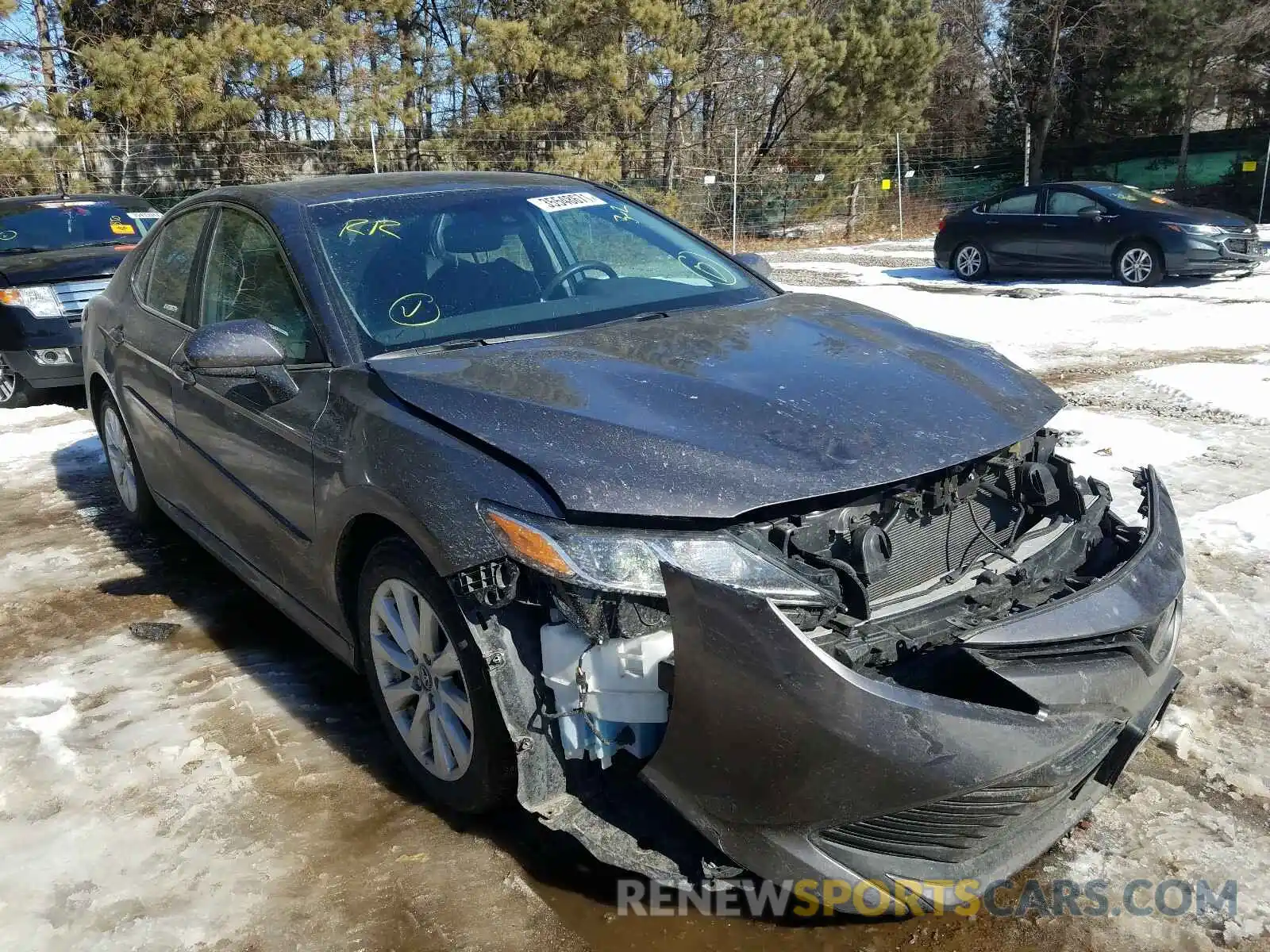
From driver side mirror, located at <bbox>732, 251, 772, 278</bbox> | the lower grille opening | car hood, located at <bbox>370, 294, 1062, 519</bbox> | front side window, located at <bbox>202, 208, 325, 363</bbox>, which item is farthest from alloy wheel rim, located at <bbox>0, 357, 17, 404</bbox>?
the lower grille opening

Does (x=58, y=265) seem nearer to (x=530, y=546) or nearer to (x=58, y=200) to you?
(x=58, y=200)

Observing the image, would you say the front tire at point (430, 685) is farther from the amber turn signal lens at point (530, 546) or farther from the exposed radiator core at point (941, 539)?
the exposed radiator core at point (941, 539)

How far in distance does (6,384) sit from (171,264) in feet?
15.9

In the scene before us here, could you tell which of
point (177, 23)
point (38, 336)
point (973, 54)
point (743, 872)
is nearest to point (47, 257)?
point (38, 336)

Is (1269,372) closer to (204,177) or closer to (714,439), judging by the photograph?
(714,439)

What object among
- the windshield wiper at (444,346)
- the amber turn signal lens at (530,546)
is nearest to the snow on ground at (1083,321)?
the windshield wiper at (444,346)

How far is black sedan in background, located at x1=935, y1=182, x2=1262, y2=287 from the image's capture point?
1267 centimetres

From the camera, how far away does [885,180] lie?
24438 millimetres

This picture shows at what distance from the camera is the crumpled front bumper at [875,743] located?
2.03m

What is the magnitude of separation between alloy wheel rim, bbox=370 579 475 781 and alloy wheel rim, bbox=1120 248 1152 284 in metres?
12.7

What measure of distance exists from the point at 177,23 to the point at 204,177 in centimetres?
269

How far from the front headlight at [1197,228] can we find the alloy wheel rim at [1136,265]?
426 millimetres

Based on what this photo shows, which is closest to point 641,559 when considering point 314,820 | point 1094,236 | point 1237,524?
point 314,820

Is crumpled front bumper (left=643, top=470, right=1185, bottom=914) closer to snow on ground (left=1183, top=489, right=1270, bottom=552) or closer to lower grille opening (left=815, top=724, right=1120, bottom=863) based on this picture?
lower grille opening (left=815, top=724, right=1120, bottom=863)
